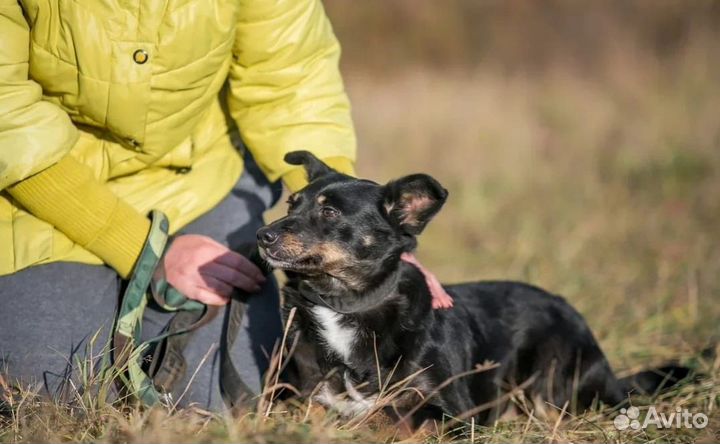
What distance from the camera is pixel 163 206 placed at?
3771mm

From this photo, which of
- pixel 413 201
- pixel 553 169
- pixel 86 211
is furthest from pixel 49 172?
pixel 553 169

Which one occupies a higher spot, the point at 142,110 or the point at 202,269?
the point at 142,110

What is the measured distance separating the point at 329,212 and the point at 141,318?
907 mm

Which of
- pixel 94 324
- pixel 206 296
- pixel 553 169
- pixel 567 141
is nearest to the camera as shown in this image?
pixel 94 324

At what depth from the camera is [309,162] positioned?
362cm

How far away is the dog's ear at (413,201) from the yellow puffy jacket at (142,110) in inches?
18.4

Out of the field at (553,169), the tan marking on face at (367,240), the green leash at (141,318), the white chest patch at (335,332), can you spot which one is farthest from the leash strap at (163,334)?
the tan marking on face at (367,240)

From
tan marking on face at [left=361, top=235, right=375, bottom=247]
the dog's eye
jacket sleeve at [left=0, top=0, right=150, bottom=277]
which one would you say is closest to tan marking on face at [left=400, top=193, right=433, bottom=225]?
tan marking on face at [left=361, top=235, right=375, bottom=247]

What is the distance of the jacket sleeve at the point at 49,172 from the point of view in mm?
3162

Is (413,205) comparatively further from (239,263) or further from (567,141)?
(567,141)

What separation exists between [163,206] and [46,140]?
657 mm

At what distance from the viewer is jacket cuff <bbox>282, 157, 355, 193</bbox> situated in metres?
3.80

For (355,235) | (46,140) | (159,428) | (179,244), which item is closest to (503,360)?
(355,235)

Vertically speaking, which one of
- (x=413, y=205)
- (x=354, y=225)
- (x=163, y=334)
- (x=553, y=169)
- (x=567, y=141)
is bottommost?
(x=553, y=169)
